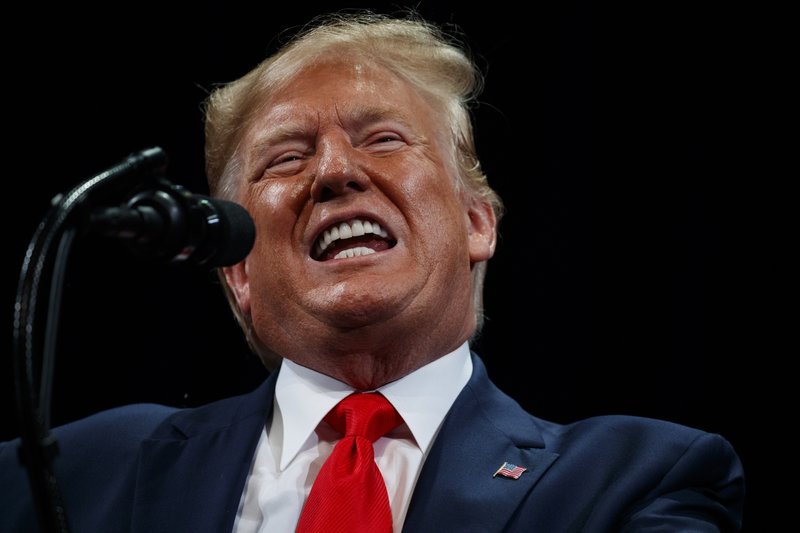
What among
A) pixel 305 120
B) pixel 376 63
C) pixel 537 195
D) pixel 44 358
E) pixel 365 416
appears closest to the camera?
pixel 44 358

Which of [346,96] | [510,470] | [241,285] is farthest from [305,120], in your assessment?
[510,470]

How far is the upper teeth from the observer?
1820mm

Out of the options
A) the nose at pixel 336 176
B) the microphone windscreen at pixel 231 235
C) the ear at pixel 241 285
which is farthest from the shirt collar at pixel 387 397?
the microphone windscreen at pixel 231 235

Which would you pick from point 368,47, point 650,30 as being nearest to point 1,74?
point 368,47

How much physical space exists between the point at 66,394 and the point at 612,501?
→ 179cm

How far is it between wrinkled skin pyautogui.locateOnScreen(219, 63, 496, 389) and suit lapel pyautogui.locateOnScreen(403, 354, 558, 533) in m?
0.17

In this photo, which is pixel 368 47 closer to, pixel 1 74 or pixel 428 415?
pixel 428 415

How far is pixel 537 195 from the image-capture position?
97.0 inches

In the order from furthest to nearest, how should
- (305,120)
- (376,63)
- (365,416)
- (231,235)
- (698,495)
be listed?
(376,63), (305,120), (365,416), (698,495), (231,235)

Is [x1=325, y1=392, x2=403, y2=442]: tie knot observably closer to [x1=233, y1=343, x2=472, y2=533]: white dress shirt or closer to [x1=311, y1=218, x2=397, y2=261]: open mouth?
[x1=233, y1=343, x2=472, y2=533]: white dress shirt

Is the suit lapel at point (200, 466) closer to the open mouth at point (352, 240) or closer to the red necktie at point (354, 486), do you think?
the red necktie at point (354, 486)

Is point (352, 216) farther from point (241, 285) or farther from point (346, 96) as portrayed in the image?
point (241, 285)

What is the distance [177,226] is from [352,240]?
0.85 metres

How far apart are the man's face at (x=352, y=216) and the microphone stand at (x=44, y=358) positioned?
0.85m
